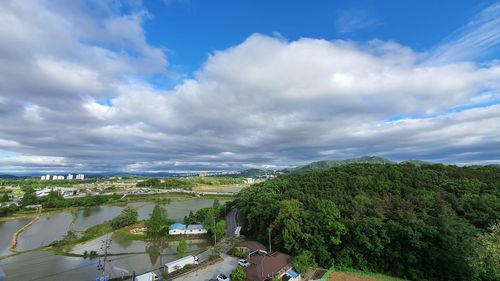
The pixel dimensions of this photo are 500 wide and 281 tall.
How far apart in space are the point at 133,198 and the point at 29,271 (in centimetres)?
4214

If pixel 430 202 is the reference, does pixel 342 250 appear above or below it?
below

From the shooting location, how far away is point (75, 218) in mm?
37188

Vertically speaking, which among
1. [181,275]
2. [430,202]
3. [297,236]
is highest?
[430,202]

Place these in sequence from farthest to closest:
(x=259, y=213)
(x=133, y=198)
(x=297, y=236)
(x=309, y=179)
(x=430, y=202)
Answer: (x=133, y=198), (x=309, y=179), (x=259, y=213), (x=430, y=202), (x=297, y=236)

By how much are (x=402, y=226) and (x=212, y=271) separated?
41.0ft

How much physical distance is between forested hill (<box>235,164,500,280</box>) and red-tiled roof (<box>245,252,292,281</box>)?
4.61 feet

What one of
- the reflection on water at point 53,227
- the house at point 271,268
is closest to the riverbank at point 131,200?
A: the reflection on water at point 53,227

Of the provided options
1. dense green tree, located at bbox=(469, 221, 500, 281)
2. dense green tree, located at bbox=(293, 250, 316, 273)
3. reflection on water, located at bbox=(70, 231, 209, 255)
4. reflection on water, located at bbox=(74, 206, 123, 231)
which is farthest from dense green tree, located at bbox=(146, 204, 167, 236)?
dense green tree, located at bbox=(469, 221, 500, 281)

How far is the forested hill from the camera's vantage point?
609 inches

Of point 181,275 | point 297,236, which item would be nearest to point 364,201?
point 297,236

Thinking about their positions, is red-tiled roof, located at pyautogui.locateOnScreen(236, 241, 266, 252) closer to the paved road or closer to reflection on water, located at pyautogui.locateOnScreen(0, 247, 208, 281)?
the paved road

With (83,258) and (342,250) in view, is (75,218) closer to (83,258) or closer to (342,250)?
(83,258)

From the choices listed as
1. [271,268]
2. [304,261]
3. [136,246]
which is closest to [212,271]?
[271,268]

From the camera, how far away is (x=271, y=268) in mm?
16156
